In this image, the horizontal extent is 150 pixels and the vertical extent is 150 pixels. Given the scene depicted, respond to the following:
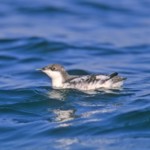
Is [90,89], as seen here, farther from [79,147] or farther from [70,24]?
[70,24]

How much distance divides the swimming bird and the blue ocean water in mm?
201

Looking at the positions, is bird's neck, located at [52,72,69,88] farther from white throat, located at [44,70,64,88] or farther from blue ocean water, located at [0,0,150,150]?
blue ocean water, located at [0,0,150,150]

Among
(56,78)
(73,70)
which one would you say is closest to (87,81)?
(56,78)

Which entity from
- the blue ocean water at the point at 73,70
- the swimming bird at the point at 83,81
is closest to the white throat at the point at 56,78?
the swimming bird at the point at 83,81

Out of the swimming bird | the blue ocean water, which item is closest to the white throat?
the swimming bird

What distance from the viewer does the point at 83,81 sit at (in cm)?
2191

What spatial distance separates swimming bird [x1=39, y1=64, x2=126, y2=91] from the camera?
2172 cm

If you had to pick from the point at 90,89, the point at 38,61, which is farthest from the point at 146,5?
the point at 90,89

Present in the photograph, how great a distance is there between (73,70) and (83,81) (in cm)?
400

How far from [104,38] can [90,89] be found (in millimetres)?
10042

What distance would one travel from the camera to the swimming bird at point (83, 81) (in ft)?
71.3

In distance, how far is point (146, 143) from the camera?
1773 cm

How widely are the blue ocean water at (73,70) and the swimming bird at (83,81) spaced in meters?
0.20

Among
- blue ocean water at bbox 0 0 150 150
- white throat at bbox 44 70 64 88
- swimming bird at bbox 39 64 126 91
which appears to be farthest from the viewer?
white throat at bbox 44 70 64 88
